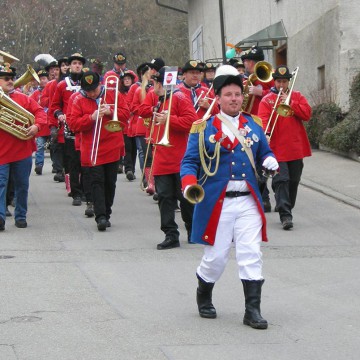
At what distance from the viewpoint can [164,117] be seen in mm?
11477

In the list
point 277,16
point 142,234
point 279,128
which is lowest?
point 142,234

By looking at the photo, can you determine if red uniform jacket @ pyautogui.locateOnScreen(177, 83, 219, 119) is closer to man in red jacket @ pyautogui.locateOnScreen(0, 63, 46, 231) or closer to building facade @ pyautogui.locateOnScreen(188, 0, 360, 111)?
man in red jacket @ pyautogui.locateOnScreen(0, 63, 46, 231)

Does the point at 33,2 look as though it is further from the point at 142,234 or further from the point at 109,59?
the point at 142,234

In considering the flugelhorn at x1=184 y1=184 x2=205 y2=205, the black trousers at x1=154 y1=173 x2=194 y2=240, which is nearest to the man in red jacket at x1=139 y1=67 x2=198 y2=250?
the black trousers at x1=154 y1=173 x2=194 y2=240

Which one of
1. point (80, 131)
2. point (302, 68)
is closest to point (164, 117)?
point (80, 131)

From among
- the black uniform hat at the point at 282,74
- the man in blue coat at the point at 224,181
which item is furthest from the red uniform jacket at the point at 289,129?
the man in blue coat at the point at 224,181

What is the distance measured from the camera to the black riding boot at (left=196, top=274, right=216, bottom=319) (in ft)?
26.1

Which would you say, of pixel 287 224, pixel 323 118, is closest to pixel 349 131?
pixel 323 118

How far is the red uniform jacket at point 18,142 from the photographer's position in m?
12.5

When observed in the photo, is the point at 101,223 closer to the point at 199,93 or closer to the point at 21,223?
the point at 21,223

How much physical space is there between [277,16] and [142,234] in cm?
1405

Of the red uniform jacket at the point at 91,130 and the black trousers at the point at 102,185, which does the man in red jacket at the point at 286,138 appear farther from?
the black trousers at the point at 102,185

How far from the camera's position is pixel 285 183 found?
41.9 feet

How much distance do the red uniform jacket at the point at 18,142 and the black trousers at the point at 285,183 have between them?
2.87 metres
